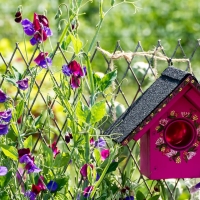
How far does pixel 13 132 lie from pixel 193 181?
101 cm

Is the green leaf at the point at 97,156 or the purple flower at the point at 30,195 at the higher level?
the green leaf at the point at 97,156

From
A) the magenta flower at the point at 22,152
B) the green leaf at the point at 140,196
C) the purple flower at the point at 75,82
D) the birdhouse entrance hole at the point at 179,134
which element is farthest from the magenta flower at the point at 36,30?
the green leaf at the point at 140,196

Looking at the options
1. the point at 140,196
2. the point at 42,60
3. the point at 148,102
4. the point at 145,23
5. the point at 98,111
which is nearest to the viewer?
the point at 98,111

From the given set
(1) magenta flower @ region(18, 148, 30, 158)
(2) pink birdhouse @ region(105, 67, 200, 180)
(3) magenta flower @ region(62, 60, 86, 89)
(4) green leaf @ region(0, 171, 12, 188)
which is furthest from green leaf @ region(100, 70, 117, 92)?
(4) green leaf @ region(0, 171, 12, 188)

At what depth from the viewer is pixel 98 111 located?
7.77 ft

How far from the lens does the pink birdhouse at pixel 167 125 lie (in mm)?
2568

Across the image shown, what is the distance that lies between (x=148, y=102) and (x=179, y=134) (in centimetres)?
25

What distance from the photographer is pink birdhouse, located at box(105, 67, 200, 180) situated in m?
2.57

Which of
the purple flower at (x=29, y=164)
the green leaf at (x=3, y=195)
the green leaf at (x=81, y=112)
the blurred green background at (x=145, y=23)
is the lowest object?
the green leaf at (x=3, y=195)

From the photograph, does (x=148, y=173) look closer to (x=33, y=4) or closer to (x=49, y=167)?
(x=49, y=167)

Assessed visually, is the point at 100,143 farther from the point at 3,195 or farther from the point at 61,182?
the point at 3,195

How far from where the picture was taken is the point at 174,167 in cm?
271

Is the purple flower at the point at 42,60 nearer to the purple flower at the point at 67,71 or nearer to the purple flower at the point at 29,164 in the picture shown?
the purple flower at the point at 67,71

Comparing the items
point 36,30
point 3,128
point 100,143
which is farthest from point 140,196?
point 36,30
